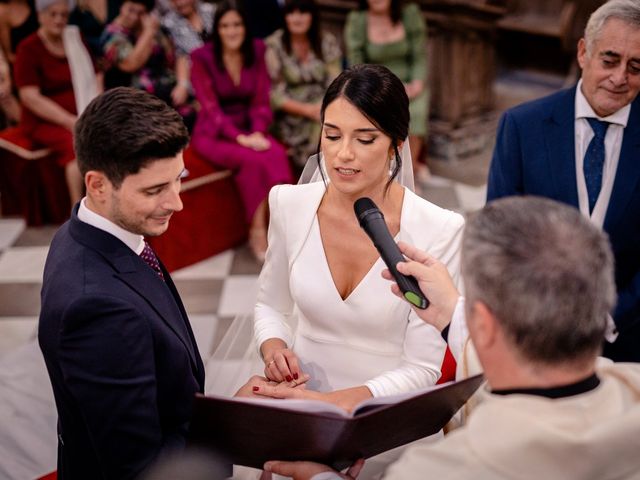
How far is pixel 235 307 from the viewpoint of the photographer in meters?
3.56

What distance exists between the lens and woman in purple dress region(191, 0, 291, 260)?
3982 millimetres

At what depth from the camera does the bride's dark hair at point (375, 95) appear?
1761 mm

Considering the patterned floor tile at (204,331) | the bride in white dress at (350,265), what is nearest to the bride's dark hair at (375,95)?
the bride in white dress at (350,265)

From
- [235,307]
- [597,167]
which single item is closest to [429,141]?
[235,307]

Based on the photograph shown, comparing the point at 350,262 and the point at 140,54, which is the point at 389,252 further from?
the point at 140,54

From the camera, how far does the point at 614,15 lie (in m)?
2.01

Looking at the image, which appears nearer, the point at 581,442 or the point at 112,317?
the point at 581,442

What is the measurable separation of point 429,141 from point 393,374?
3.63 meters

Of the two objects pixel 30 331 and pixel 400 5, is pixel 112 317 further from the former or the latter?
pixel 400 5

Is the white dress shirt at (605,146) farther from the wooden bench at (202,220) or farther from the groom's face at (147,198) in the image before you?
the wooden bench at (202,220)

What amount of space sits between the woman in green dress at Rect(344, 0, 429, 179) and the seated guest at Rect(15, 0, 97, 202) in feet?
5.46

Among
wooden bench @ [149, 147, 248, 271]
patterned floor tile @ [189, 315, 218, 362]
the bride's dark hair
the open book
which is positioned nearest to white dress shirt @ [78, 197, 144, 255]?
the open book

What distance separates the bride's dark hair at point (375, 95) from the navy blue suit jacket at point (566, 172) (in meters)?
0.60

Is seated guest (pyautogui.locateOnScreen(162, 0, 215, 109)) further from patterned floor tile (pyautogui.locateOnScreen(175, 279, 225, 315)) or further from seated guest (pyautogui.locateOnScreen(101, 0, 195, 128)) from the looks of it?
patterned floor tile (pyautogui.locateOnScreen(175, 279, 225, 315))
